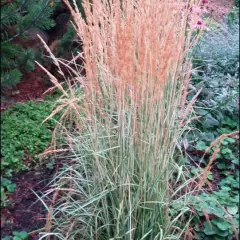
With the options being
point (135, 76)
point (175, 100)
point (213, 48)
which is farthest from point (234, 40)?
point (135, 76)

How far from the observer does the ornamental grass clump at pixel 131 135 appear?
6.60 feet

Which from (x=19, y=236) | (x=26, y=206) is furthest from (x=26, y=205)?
(x=19, y=236)

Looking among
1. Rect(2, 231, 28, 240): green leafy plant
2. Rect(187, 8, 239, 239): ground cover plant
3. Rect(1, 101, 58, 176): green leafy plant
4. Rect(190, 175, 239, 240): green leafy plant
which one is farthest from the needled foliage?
Rect(190, 175, 239, 240): green leafy plant

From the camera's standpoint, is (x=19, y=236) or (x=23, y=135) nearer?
(x=19, y=236)

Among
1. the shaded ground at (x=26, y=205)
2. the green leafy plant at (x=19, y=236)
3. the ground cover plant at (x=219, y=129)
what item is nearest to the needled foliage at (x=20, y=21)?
the shaded ground at (x=26, y=205)

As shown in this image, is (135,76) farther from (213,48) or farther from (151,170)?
(213,48)

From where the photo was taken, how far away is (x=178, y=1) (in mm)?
2297

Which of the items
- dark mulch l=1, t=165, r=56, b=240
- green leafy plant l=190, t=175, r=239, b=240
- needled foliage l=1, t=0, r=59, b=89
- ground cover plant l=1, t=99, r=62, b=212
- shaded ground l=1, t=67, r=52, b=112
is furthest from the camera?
shaded ground l=1, t=67, r=52, b=112

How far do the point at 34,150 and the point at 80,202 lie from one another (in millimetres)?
1014

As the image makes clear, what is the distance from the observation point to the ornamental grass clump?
2012 millimetres

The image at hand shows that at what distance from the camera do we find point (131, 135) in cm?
208

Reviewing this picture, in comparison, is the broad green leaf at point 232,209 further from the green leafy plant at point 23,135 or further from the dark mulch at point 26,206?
the green leafy plant at point 23,135

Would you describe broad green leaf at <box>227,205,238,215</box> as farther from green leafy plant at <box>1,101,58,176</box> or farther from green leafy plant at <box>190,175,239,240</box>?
green leafy plant at <box>1,101,58,176</box>

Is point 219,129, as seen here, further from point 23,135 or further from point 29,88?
point 29,88
